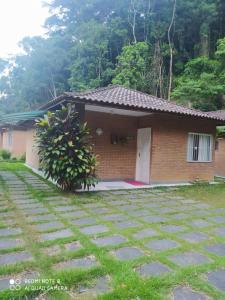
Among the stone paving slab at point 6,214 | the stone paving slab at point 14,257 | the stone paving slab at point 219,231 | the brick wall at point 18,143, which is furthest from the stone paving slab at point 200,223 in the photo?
the brick wall at point 18,143

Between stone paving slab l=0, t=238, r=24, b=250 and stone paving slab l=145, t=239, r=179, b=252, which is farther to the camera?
stone paving slab l=145, t=239, r=179, b=252

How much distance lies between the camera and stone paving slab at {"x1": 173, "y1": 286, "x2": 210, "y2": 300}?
2.49 m

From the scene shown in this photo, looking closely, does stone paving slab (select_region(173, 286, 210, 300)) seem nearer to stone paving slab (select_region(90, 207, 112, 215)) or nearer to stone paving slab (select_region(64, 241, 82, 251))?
stone paving slab (select_region(64, 241, 82, 251))

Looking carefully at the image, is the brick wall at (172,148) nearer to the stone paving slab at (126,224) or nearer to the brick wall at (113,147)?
the brick wall at (113,147)

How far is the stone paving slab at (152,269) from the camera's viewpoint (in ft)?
9.50

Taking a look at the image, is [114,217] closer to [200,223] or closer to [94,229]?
[94,229]

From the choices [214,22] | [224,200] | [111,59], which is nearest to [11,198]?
[224,200]

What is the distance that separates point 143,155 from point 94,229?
5798mm

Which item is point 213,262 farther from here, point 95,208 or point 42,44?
point 42,44

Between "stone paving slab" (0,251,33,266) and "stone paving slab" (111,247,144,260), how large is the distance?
1.09 meters

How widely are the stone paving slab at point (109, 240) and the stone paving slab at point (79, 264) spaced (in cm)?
50

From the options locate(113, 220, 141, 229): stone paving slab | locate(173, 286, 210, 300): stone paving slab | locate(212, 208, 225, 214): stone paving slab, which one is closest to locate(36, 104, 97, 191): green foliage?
locate(113, 220, 141, 229): stone paving slab

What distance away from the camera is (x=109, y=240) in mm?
3848

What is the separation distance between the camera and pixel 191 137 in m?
10.2
